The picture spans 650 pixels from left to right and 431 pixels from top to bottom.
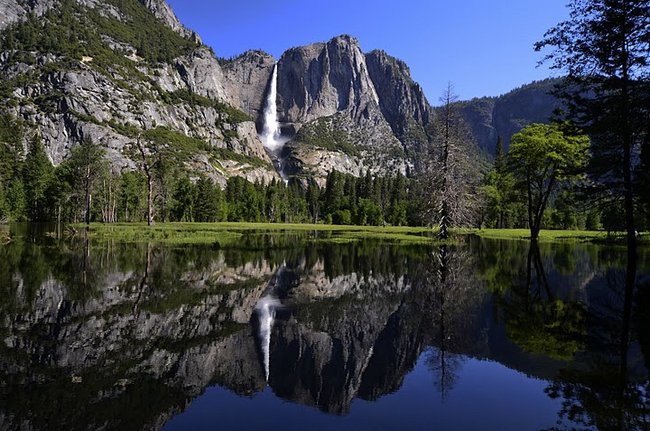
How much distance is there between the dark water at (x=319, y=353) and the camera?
722cm

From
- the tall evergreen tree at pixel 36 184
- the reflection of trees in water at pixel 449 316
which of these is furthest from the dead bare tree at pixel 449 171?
the tall evergreen tree at pixel 36 184

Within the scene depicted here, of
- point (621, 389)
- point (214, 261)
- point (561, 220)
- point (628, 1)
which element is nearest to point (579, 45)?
point (628, 1)

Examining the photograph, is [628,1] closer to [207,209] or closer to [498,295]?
[498,295]

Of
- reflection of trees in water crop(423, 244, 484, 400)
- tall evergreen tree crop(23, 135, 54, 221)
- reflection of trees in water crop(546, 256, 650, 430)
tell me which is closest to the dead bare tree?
reflection of trees in water crop(423, 244, 484, 400)

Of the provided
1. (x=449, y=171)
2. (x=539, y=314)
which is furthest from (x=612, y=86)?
(x=449, y=171)

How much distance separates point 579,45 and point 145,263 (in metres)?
25.8

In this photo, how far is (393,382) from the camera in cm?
901

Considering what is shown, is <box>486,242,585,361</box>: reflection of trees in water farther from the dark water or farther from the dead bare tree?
the dead bare tree

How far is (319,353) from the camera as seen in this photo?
10.8m

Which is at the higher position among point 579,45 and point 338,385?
point 579,45

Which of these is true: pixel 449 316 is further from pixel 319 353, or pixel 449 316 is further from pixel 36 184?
pixel 36 184

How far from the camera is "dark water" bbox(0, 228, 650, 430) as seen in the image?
722 cm

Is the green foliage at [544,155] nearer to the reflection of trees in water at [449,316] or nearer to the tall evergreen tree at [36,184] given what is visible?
the reflection of trees in water at [449,316]

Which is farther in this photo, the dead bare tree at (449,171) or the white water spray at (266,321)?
the dead bare tree at (449,171)
